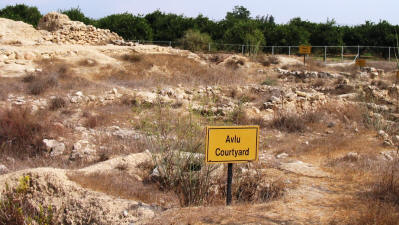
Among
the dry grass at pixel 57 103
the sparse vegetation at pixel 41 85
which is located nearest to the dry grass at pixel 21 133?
the dry grass at pixel 57 103

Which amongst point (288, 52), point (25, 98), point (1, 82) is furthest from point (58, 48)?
point (288, 52)

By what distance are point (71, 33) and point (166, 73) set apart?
26.5ft

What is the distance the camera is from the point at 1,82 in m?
13.5

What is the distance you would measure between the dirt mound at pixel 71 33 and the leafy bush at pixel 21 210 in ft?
64.0

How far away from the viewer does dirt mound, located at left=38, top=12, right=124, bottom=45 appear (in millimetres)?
23223

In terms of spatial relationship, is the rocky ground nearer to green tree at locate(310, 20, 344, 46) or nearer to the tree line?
the tree line

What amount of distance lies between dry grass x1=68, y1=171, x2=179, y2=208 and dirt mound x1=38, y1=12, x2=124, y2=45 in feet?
62.8

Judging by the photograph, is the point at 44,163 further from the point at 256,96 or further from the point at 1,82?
the point at 256,96

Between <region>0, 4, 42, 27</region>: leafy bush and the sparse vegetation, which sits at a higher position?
<region>0, 4, 42, 27</region>: leafy bush

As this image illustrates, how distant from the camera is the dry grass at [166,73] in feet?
54.6

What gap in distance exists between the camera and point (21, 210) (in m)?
4.11

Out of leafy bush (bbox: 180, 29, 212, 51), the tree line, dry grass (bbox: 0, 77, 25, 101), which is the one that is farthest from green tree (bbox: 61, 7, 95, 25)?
dry grass (bbox: 0, 77, 25, 101)

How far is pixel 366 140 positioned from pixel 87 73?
1180 centimetres

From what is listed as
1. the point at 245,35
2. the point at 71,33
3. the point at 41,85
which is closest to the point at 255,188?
the point at 41,85
